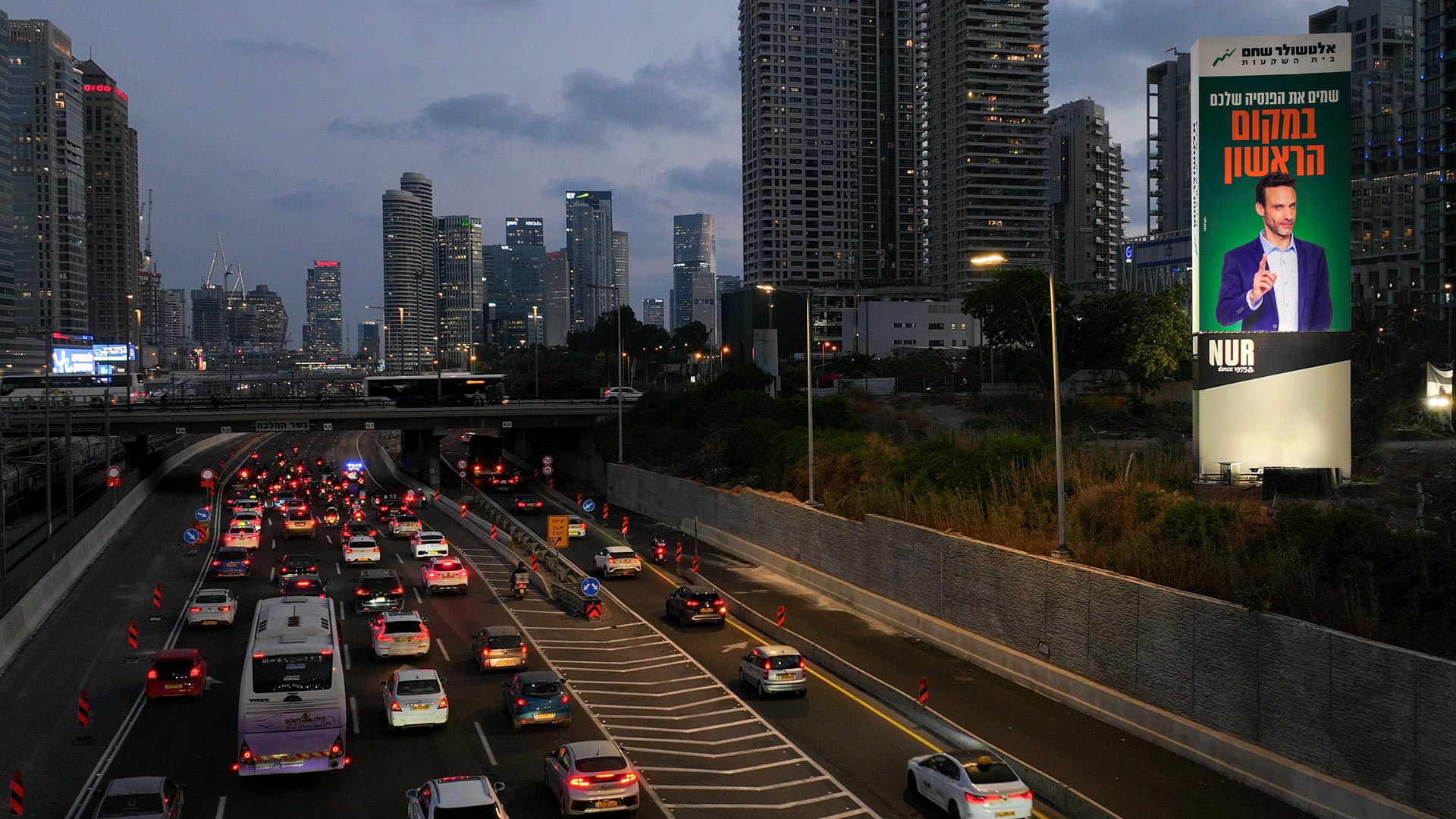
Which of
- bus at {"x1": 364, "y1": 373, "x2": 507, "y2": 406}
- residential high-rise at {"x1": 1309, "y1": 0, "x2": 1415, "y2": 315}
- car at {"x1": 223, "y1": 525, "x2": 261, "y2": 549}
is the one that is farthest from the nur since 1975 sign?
residential high-rise at {"x1": 1309, "y1": 0, "x2": 1415, "y2": 315}

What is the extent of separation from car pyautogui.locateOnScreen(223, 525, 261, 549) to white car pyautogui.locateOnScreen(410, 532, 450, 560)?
7475 millimetres

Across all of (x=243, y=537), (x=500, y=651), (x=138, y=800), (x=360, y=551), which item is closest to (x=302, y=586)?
(x=360, y=551)

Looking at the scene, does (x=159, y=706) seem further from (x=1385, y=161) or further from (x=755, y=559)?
(x=1385, y=161)

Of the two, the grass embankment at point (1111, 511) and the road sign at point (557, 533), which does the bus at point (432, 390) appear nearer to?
the grass embankment at point (1111, 511)

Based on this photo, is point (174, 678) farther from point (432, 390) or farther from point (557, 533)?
point (432, 390)

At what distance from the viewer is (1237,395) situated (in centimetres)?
3164

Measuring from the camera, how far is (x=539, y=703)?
2320cm

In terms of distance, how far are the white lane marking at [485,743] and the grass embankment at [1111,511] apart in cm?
1445

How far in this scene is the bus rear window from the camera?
19203mm

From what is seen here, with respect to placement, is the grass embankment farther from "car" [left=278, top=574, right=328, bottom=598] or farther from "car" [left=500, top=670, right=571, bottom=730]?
"car" [left=278, top=574, right=328, bottom=598]

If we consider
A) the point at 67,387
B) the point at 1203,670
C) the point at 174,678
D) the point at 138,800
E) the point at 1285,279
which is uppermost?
the point at 1285,279

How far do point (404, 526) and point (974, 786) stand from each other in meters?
43.9

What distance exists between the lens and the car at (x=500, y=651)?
1109 inches

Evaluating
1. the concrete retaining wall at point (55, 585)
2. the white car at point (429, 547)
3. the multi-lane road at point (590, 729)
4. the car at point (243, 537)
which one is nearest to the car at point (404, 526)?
the white car at point (429, 547)
